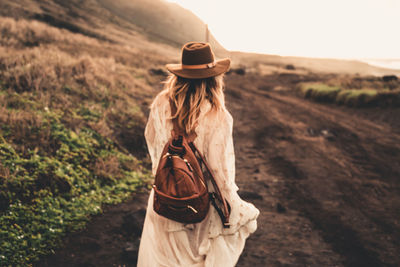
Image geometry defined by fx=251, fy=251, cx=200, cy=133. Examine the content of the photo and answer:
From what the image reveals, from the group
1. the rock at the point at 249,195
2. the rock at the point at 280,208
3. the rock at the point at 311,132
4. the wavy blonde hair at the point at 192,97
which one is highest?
the wavy blonde hair at the point at 192,97

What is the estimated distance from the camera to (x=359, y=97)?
1322 centimetres

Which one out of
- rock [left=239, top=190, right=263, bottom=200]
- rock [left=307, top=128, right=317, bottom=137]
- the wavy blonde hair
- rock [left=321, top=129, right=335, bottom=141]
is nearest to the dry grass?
rock [left=239, top=190, right=263, bottom=200]

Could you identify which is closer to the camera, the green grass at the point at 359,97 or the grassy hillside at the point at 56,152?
the grassy hillside at the point at 56,152

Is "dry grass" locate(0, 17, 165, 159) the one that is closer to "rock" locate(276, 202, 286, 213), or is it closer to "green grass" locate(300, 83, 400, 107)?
"rock" locate(276, 202, 286, 213)

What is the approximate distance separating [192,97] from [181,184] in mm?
629

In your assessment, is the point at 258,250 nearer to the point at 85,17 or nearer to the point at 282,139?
the point at 282,139

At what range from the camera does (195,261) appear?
182 centimetres

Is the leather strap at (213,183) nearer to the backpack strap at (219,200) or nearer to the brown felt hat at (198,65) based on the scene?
the backpack strap at (219,200)

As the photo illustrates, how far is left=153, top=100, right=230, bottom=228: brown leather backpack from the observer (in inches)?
58.8

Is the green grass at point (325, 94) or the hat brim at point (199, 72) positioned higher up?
the green grass at point (325, 94)

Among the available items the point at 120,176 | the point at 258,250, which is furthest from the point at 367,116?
the point at 120,176

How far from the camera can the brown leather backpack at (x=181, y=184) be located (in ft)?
4.90

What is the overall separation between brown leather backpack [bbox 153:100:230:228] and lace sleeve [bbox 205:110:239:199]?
99mm

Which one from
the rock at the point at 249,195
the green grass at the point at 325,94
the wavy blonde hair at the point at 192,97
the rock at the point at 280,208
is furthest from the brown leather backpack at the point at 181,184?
the green grass at the point at 325,94
